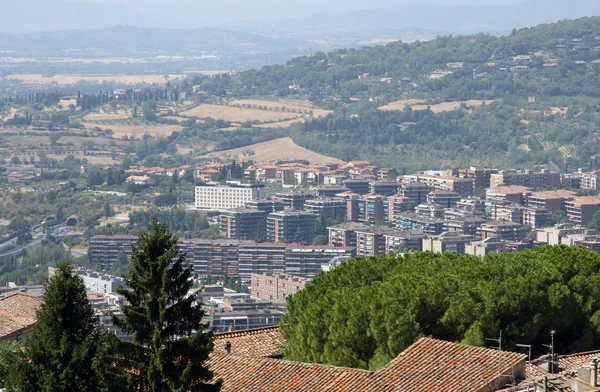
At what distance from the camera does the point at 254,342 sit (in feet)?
70.1

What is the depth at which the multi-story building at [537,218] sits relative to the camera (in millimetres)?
103562

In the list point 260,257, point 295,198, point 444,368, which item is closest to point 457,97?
point 295,198

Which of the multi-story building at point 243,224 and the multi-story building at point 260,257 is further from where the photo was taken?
the multi-story building at point 243,224

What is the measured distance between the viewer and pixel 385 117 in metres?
160

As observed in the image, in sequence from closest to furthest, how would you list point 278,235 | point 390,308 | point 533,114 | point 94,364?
point 94,364
point 390,308
point 278,235
point 533,114

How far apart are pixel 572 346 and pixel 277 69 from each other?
172651 mm

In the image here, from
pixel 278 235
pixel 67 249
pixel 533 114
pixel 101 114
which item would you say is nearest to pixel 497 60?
pixel 533 114

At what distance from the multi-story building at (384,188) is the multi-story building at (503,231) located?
19753 millimetres

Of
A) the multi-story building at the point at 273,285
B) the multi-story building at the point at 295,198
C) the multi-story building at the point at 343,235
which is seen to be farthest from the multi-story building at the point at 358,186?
the multi-story building at the point at 273,285

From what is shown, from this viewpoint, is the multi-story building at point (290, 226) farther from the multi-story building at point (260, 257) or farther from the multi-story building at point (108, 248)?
the multi-story building at point (108, 248)

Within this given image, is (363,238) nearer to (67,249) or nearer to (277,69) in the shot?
(67,249)

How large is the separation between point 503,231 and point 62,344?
272ft

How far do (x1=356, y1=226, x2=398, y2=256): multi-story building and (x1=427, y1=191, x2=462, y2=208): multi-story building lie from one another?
1426 centimetres

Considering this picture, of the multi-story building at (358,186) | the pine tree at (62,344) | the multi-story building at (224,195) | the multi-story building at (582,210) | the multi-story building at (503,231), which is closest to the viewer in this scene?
the pine tree at (62,344)
